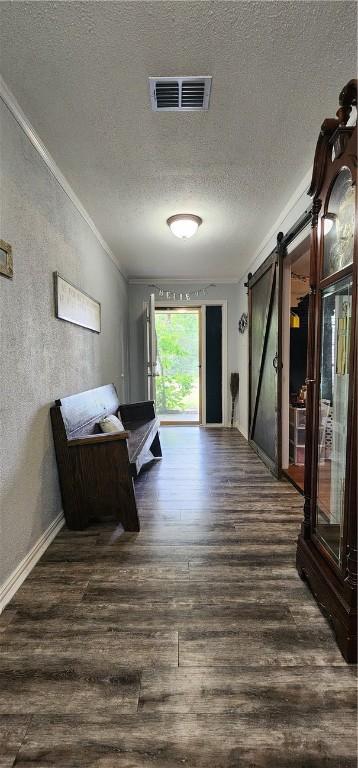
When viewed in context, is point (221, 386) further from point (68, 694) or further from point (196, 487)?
point (68, 694)

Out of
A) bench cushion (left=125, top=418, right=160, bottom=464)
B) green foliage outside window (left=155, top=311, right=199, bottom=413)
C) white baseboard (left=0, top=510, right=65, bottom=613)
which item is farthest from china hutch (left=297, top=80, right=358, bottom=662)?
green foliage outside window (left=155, top=311, right=199, bottom=413)

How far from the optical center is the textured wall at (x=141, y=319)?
232 inches

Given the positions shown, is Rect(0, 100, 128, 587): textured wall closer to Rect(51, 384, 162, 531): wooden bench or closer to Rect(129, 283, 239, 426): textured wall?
Rect(51, 384, 162, 531): wooden bench

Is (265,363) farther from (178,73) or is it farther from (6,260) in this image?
(6,260)

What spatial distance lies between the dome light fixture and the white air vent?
1352 millimetres

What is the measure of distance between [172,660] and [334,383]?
1334 mm

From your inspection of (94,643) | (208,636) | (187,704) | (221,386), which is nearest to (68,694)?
(94,643)

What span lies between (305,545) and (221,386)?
14.4 ft

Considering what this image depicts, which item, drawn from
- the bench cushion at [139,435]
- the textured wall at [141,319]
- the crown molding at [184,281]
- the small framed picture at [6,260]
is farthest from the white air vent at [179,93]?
the textured wall at [141,319]

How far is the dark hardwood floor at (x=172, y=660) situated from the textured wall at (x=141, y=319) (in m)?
3.82

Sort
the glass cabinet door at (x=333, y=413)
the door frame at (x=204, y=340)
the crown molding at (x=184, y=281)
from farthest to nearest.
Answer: the door frame at (x=204, y=340)
the crown molding at (x=184, y=281)
the glass cabinet door at (x=333, y=413)

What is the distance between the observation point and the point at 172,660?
4.30 feet

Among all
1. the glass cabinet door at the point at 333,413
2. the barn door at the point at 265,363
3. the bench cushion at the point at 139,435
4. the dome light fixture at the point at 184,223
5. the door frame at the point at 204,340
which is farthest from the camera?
the door frame at the point at 204,340

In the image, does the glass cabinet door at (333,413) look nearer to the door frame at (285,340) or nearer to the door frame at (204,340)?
the door frame at (285,340)
